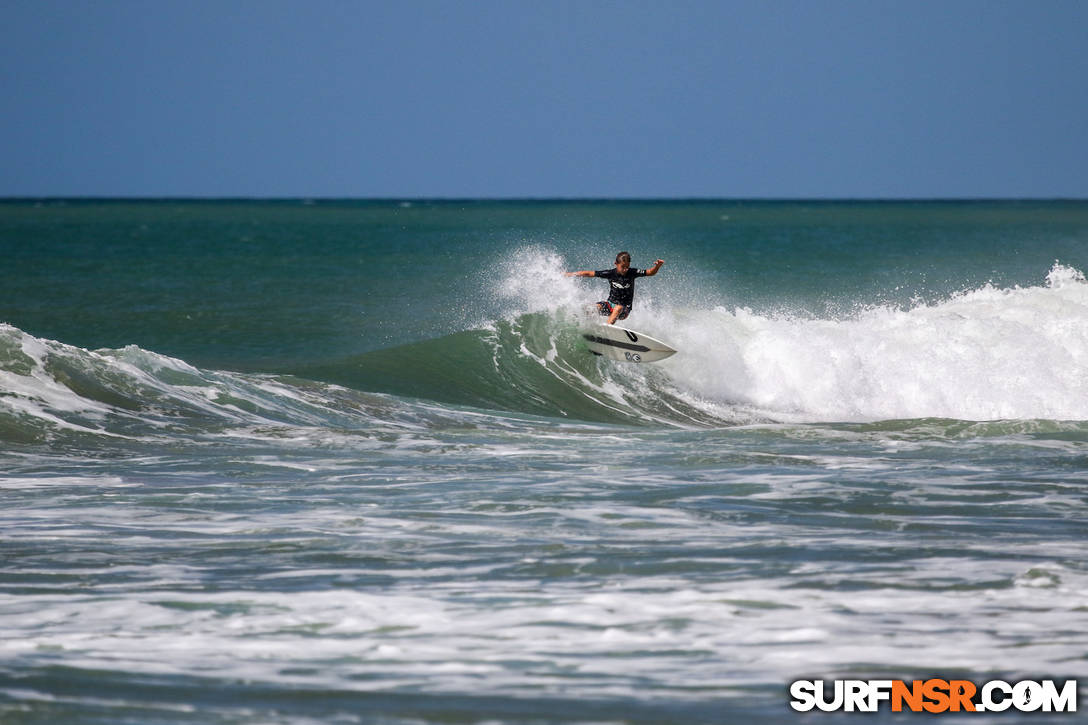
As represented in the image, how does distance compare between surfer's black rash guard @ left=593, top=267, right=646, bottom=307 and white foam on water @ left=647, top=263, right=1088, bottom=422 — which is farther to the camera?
surfer's black rash guard @ left=593, top=267, right=646, bottom=307

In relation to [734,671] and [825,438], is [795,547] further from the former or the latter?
[825,438]

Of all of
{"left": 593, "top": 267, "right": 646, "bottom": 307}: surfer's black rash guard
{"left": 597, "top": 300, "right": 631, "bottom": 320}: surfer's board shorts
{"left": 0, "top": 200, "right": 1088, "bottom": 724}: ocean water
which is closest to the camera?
{"left": 0, "top": 200, "right": 1088, "bottom": 724}: ocean water

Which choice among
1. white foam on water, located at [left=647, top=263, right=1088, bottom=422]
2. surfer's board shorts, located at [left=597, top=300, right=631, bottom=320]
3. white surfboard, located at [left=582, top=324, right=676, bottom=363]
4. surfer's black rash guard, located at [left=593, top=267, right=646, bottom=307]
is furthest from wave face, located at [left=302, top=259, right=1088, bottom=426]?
surfer's black rash guard, located at [left=593, top=267, right=646, bottom=307]

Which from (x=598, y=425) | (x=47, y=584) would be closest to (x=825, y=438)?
(x=598, y=425)

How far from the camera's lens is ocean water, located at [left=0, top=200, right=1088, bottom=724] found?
656 centimetres

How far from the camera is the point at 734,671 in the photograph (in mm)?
6602

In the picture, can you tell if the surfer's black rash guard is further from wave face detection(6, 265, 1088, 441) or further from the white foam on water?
the white foam on water

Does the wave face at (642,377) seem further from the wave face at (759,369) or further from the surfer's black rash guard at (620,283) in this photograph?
the surfer's black rash guard at (620,283)

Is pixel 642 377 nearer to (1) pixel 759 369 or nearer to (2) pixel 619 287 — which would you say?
(2) pixel 619 287

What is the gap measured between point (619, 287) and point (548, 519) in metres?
10.6

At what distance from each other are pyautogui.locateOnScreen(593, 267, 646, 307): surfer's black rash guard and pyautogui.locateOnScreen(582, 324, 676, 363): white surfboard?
0.43 metres

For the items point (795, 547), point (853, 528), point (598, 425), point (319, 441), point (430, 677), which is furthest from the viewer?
point (598, 425)

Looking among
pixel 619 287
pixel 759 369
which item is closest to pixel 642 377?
pixel 619 287

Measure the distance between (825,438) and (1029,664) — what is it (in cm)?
845
